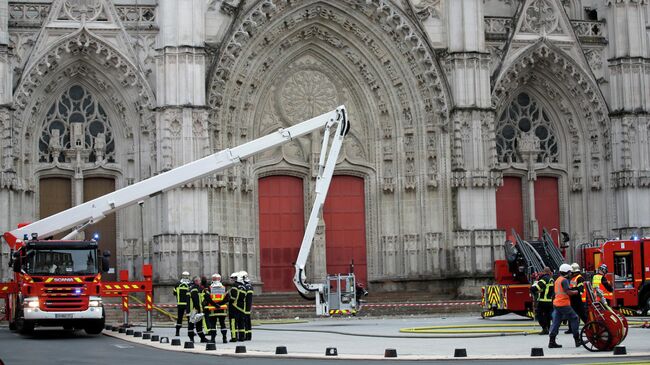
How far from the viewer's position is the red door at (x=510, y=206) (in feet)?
145

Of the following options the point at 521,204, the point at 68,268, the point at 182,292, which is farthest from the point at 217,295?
the point at 521,204

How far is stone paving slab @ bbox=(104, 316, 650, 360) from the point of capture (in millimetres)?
20906

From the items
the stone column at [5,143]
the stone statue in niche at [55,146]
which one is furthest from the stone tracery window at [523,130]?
the stone column at [5,143]

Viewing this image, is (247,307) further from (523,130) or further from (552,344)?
(523,130)

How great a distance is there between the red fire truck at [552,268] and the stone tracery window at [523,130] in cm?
907

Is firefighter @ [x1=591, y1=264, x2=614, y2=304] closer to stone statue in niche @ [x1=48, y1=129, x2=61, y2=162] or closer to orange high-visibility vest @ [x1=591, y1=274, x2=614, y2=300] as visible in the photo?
orange high-visibility vest @ [x1=591, y1=274, x2=614, y2=300]

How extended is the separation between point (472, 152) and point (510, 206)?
4.13 metres

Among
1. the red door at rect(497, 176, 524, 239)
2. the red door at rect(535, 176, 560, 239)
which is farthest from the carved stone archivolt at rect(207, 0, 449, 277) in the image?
the red door at rect(535, 176, 560, 239)

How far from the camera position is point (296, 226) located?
42.6 meters

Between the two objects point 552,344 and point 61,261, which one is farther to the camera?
point 61,261

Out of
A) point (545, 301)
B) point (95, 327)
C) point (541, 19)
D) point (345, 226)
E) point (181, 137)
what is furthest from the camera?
point (541, 19)

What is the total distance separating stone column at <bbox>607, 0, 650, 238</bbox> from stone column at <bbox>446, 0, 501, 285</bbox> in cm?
487

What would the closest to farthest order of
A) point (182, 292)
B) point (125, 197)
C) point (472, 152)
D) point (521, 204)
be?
point (182, 292) < point (125, 197) < point (472, 152) < point (521, 204)

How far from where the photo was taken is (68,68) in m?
40.1
